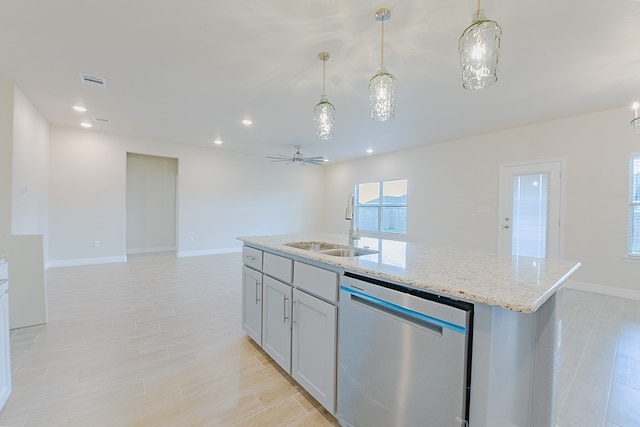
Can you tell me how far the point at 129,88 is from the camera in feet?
10.9

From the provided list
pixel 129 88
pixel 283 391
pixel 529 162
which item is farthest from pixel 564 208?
pixel 129 88

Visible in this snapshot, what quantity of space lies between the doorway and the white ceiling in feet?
8.48

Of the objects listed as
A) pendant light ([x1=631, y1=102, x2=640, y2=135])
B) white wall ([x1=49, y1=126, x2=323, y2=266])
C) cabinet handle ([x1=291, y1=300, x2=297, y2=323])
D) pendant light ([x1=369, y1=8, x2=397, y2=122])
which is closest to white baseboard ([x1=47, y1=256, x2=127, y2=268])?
white wall ([x1=49, y1=126, x2=323, y2=266])

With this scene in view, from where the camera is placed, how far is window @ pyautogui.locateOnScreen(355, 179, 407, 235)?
22.4ft

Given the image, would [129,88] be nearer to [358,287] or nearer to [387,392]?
[358,287]

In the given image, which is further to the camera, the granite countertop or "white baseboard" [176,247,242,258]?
"white baseboard" [176,247,242,258]

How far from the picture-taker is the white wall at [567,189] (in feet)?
12.3

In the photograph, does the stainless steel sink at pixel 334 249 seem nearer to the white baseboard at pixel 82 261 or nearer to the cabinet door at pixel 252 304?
the cabinet door at pixel 252 304

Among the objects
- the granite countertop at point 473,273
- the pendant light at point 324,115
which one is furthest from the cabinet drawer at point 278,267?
the pendant light at point 324,115

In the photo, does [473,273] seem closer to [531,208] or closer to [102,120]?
[531,208]

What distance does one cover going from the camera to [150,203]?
714 centimetres

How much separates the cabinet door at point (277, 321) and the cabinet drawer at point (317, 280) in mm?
160

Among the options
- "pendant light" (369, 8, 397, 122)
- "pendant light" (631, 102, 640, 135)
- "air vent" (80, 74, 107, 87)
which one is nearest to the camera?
"pendant light" (369, 8, 397, 122)

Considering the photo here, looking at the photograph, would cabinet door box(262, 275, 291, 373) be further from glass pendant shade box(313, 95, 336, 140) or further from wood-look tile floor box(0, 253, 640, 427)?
glass pendant shade box(313, 95, 336, 140)
